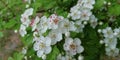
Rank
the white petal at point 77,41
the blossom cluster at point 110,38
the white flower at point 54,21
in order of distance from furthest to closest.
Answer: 1. the blossom cluster at point 110,38
2. the white petal at point 77,41
3. the white flower at point 54,21

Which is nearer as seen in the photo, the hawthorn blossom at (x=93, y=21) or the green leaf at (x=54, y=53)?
the green leaf at (x=54, y=53)

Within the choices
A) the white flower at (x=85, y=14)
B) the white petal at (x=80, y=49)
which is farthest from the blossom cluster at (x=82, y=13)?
the white petal at (x=80, y=49)

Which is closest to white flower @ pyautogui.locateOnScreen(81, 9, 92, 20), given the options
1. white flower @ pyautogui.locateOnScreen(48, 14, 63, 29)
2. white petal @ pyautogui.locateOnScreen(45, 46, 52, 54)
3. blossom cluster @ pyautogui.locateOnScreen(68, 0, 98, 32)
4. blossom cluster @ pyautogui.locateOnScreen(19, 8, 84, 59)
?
blossom cluster @ pyautogui.locateOnScreen(68, 0, 98, 32)

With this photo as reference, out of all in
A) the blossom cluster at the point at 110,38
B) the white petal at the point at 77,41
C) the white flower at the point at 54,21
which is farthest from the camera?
the blossom cluster at the point at 110,38

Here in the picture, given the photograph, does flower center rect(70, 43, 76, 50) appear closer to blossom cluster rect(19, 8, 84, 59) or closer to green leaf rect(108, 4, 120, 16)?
blossom cluster rect(19, 8, 84, 59)

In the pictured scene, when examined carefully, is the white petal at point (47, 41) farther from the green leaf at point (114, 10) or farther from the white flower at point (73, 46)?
the green leaf at point (114, 10)

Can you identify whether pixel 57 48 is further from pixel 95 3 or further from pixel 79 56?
pixel 95 3

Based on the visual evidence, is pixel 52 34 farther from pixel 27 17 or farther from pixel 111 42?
pixel 111 42
